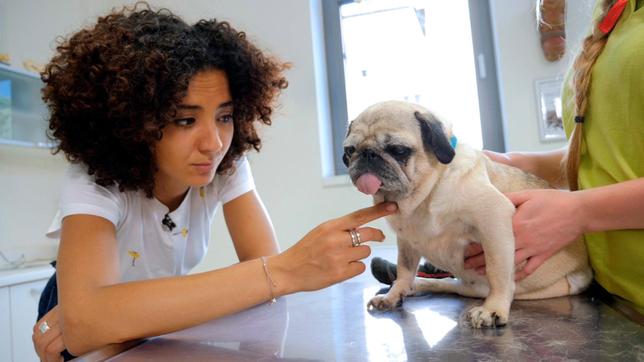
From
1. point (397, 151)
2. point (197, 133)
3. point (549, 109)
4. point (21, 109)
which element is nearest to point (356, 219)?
point (397, 151)

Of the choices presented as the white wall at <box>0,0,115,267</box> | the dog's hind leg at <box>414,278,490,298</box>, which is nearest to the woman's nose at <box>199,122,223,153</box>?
the dog's hind leg at <box>414,278,490,298</box>

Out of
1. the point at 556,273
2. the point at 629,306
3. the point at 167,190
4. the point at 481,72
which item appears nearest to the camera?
the point at 629,306

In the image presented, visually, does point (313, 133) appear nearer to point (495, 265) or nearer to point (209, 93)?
point (209, 93)

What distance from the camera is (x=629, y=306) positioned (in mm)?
770

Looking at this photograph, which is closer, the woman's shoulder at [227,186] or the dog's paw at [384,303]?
the dog's paw at [384,303]

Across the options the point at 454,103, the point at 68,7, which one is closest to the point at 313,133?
the point at 454,103

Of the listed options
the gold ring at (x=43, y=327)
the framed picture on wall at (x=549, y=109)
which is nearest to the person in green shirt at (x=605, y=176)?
the gold ring at (x=43, y=327)

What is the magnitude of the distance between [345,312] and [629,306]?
1.66 feet

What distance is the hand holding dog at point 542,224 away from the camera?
0.76 meters

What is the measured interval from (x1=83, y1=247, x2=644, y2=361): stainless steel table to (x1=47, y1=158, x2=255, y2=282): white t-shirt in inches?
11.4

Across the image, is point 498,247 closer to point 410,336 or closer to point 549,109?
point 410,336

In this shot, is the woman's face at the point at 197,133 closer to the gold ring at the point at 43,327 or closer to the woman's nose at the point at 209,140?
the woman's nose at the point at 209,140

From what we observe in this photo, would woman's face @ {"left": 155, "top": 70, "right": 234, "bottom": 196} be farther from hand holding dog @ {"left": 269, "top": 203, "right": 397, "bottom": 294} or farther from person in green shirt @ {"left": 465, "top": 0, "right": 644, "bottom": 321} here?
person in green shirt @ {"left": 465, "top": 0, "right": 644, "bottom": 321}

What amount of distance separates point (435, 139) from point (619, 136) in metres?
0.31
